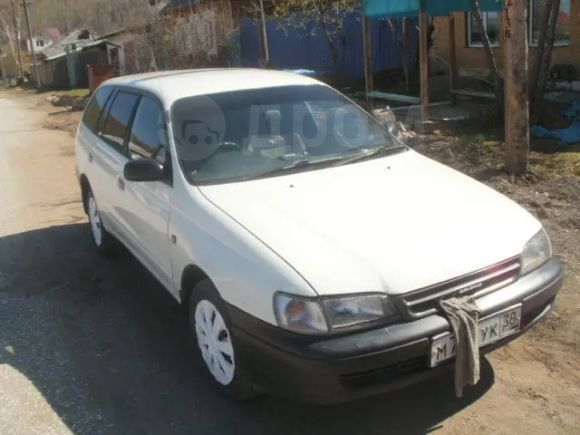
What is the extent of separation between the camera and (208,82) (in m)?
4.68

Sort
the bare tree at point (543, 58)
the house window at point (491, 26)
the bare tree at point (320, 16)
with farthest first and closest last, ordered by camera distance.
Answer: the bare tree at point (320, 16) < the house window at point (491, 26) < the bare tree at point (543, 58)

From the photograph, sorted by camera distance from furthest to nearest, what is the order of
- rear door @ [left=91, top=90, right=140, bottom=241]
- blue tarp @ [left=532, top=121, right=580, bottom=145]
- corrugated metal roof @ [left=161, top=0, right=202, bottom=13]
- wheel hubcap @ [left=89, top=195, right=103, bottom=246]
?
1. corrugated metal roof @ [left=161, top=0, right=202, bottom=13]
2. blue tarp @ [left=532, top=121, right=580, bottom=145]
3. wheel hubcap @ [left=89, top=195, right=103, bottom=246]
4. rear door @ [left=91, top=90, right=140, bottom=241]

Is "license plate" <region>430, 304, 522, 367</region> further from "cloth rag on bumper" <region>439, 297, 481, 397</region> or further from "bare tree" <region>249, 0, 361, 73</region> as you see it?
"bare tree" <region>249, 0, 361, 73</region>

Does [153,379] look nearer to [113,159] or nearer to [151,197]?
[151,197]

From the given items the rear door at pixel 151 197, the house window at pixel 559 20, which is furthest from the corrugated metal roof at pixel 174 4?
the rear door at pixel 151 197

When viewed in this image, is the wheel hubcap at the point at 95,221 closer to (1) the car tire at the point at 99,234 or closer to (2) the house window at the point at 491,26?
(1) the car tire at the point at 99,234

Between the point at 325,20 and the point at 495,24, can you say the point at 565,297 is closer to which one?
the point at 495,24

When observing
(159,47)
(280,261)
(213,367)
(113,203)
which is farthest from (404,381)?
(159,47)

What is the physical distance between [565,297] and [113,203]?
339 cm

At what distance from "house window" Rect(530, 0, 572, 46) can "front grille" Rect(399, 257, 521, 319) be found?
10.0 metres

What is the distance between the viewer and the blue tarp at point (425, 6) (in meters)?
10.0

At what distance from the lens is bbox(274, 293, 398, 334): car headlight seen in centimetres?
290

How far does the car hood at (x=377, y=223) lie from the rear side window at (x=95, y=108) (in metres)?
2.47

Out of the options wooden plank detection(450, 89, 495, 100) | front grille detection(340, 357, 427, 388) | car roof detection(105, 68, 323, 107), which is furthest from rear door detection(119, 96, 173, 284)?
wooden plank detection(450, 89, 495, 100)
